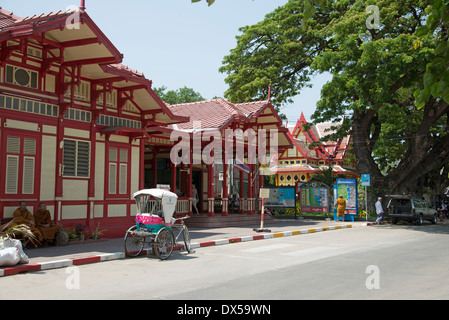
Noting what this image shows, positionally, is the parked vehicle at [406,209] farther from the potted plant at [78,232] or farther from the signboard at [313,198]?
the potted plant at [78,232]

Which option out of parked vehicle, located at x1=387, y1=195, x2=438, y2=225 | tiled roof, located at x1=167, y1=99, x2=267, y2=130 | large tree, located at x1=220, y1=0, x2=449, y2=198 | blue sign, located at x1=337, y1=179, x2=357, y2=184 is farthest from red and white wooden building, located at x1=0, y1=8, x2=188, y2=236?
parked vehicle, located at x1=387, y1=195, x2=438, y2=225

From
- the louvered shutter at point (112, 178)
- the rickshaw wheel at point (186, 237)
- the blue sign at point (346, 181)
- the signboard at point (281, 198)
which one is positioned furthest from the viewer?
the signboard at point (281, 198)

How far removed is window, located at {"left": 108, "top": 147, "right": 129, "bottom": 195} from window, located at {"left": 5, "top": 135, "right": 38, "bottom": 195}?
324cm

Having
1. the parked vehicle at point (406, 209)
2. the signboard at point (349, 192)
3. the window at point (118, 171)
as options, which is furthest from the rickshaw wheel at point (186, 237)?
the signboard at point (349, 192)

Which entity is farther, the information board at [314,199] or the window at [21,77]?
the information board at [314,199]

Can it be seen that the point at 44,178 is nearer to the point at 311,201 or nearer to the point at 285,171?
the point at 311,201

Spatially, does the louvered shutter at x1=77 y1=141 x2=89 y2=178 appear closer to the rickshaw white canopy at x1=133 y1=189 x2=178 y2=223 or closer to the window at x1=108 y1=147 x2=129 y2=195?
the window at x1=108 y1=147 x2=129 y2=195

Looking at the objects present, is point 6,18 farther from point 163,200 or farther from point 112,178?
point 163,200

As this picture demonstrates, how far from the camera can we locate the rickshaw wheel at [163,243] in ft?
38.2

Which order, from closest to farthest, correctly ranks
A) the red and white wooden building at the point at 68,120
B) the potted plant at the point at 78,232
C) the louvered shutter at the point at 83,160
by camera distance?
the red and white wooden building at the point at 68,120 → the potted plant at the point at 78,232 → the louvered shutter at the point at 83,160

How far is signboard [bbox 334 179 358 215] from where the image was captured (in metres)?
28.3

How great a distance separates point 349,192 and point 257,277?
20.8 meters

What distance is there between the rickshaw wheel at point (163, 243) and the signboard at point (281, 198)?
1850cm

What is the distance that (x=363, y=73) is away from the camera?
2467 centimetres
